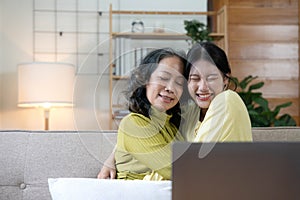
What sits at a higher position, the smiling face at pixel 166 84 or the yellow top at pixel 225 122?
the smiling face at pixel 166 84

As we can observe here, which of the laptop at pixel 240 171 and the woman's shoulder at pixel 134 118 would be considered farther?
the woman's shoulder at pixel 134 118

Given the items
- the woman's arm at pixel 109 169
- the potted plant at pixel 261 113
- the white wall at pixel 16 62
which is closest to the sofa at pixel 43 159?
the woman's arm at pixel 109 169

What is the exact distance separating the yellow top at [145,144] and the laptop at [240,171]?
2.05ft

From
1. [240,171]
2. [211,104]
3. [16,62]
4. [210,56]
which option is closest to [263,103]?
[16,62]

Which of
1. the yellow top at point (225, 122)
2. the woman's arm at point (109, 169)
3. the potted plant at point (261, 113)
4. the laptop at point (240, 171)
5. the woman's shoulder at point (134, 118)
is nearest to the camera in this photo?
the laptop at point (240, 171)

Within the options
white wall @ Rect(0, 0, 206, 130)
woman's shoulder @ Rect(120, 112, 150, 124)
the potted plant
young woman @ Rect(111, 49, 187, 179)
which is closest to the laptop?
young woman @ Rect(111, 49, 187, 179)

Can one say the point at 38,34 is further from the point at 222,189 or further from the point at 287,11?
the point at 222,189

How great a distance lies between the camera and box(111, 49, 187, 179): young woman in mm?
1252

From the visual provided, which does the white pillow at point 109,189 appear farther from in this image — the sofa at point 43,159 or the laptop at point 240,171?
the laptop at point 240,171

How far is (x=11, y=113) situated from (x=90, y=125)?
90.5 inches

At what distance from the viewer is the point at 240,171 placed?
671 mm

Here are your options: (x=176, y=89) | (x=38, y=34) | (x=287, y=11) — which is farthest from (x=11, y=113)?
(x=176, y=89)

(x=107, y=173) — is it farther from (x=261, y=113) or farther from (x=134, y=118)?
(x=261, y=113)

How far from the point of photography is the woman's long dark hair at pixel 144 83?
4.31 ft
